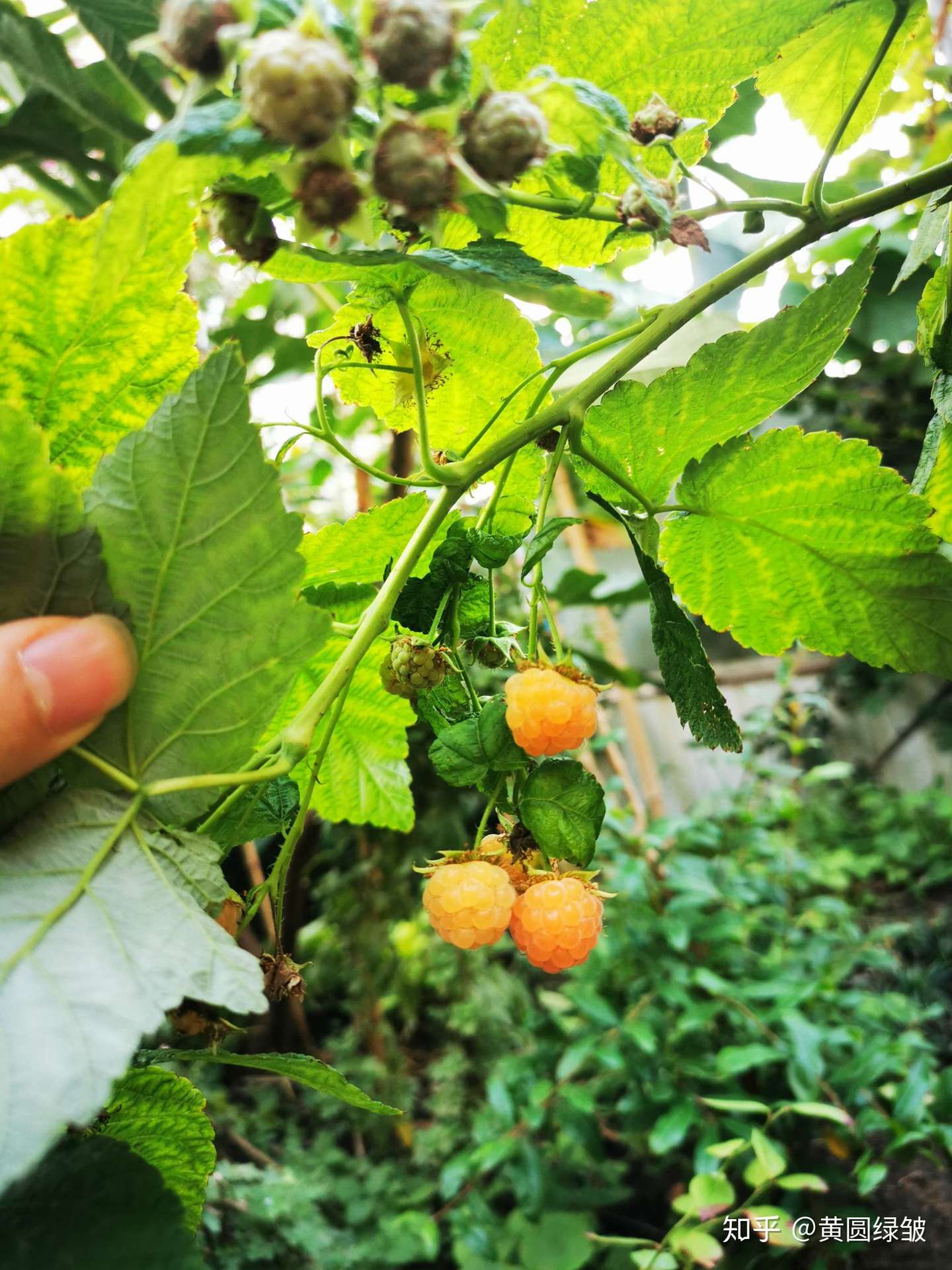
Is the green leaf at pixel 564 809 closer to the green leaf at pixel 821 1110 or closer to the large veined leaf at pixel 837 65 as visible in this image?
the large veined leaf at pixel 837 65

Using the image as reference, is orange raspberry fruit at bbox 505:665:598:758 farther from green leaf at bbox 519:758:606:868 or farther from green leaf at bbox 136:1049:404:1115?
green leaf at bbox 136:1049:404:1115

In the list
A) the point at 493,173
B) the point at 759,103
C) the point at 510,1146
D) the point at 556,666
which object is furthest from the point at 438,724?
the point at 510,1146

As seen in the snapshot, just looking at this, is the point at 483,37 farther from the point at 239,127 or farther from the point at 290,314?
the point at 290,314

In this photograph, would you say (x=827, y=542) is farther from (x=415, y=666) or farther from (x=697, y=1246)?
(x=697, y=1246)

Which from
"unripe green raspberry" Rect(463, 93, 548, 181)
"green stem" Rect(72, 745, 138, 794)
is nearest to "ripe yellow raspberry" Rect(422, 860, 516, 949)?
"green stem" Rect(72, 745, 138, 794)

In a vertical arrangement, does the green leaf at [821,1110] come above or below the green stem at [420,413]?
below

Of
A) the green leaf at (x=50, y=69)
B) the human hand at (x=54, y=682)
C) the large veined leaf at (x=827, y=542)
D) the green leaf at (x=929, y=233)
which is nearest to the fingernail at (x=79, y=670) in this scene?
the human hand at (x=54, y=682)

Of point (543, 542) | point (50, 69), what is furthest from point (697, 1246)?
point (50, 69)
